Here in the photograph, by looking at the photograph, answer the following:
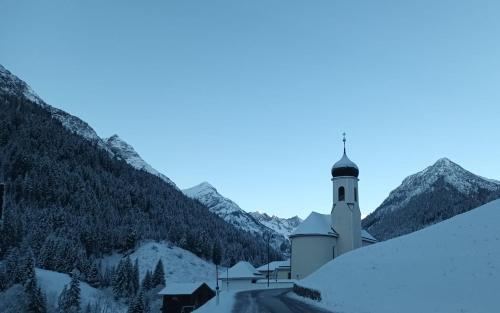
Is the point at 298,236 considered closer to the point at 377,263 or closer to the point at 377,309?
the point at 377,263

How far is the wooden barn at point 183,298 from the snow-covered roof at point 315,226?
61.7ft

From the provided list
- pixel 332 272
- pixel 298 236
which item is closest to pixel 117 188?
pixel 298 236

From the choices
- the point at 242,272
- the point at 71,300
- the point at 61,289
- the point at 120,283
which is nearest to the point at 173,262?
the point at 120,283

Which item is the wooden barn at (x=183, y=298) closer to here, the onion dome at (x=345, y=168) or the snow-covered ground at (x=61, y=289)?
the snow-covered ground at (x=61, y=289)

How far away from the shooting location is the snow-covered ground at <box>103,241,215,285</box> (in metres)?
131

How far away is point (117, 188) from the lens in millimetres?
183875

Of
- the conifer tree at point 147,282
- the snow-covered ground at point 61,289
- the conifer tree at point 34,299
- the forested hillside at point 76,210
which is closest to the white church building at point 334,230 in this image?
the conifer tree at point 34,299

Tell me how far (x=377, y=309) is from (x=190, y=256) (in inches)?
4996

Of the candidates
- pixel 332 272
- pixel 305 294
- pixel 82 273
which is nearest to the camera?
pixel 305 294

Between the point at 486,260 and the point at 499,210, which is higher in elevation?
the point at 499,210

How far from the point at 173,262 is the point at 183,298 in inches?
2363

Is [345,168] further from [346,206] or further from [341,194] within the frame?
[346,206]

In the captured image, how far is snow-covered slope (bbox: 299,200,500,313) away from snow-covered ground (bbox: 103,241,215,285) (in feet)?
321

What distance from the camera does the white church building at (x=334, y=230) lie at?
74250 millimetres
